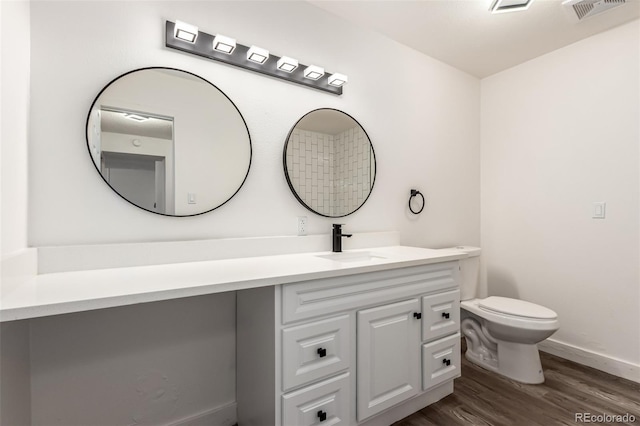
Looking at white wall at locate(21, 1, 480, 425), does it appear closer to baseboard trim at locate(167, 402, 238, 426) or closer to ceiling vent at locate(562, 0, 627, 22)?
baseboard trim at locate(167, 402, 238, 426)

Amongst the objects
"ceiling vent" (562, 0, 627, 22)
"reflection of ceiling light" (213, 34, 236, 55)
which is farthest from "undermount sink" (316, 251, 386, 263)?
"ceiling vent" (562, 0, 627, 22)

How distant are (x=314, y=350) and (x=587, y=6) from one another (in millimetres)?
2532

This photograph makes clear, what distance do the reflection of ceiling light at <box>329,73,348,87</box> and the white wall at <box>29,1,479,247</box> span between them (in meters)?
0.10

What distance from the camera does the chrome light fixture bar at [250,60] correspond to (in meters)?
1.46

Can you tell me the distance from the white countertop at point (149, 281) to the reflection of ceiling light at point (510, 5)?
157 centimetres

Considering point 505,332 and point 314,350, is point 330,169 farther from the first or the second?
point 505,332

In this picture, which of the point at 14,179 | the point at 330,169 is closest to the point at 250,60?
the point at 330,169

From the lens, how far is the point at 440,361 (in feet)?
5.59

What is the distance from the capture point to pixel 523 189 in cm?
261

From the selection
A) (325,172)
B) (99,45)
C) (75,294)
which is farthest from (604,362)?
(99,45)

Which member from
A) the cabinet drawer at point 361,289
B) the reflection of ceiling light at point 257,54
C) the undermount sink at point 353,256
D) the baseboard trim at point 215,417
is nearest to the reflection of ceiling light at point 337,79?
the reflection of ceiling light at point 257,54

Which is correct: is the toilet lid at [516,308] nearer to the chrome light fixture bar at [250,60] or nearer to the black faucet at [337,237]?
the black faucet at [337,237]

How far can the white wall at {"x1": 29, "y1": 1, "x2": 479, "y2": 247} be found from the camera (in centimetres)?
124

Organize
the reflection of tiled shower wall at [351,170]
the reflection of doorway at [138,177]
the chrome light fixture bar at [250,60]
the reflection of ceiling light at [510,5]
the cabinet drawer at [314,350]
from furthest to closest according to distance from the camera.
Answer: the reflection of tiled shower wall at [351,170]
the reflection of ceiling light at [510,5]
the chrome light fixture bar at [250,60]
the reflection of doorway at [138,177]
the cabinet drawer at [314,350]
